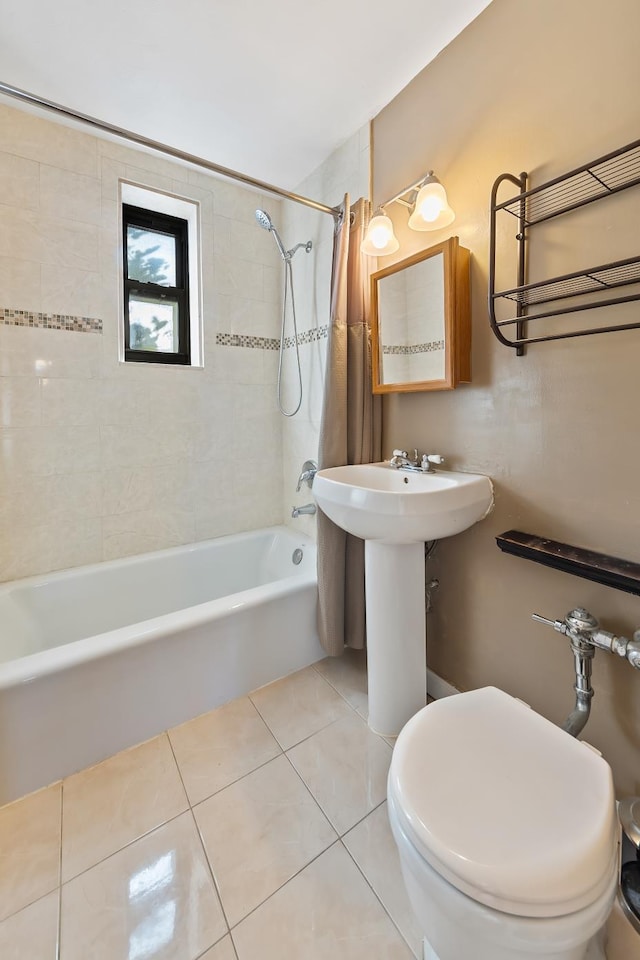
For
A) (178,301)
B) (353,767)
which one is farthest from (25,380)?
(353,767)

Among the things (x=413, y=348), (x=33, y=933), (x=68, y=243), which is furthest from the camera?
(x=68, y=243)

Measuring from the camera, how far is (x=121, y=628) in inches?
59.3

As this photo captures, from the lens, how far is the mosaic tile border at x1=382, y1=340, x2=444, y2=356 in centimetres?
139

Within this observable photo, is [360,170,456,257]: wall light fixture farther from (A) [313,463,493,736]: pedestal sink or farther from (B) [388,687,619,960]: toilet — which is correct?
(B) [388,687,619,960]: toilet

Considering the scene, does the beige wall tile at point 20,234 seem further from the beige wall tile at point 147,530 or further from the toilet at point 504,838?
the toilet at point 504,838

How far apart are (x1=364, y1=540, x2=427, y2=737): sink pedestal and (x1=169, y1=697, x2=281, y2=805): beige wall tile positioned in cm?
41

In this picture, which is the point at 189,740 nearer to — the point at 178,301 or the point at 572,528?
the point at 572,528

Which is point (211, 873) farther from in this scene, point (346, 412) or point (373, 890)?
point (346, 412)

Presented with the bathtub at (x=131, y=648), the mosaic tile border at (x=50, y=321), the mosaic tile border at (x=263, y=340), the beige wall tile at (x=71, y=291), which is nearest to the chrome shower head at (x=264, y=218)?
the mosaic tile border at (x=263, y=340)

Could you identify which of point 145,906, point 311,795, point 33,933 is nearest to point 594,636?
point 311,795

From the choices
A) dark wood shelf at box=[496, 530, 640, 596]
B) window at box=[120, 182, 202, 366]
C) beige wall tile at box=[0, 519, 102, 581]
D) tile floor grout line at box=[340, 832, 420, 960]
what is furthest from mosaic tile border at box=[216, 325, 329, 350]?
tile floor grout line at box=[340, 832, 420, 960]

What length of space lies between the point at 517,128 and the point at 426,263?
16.2 inches

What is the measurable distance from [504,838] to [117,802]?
1.12 metres

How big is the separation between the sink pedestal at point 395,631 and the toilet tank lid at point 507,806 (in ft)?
1.40
